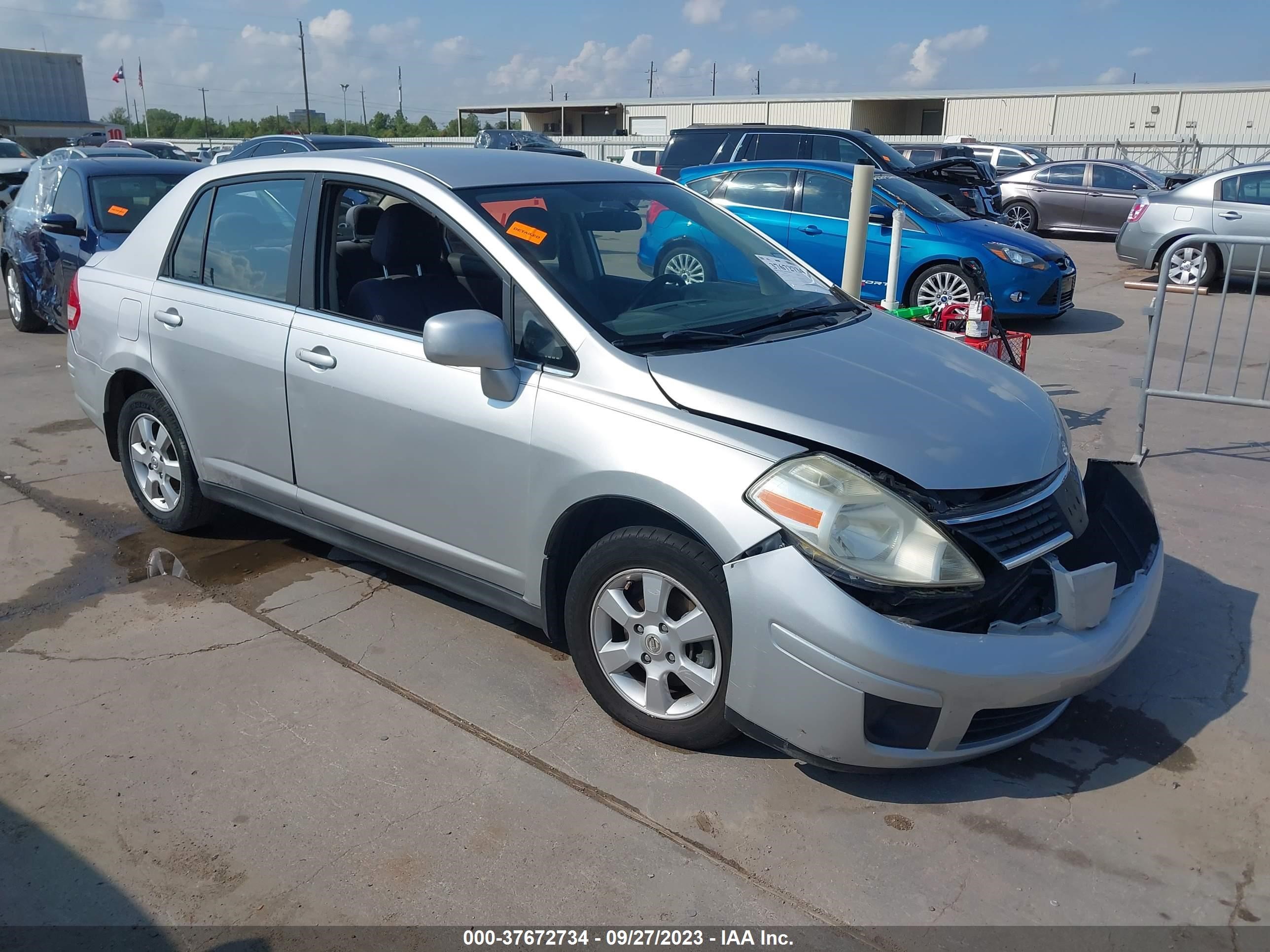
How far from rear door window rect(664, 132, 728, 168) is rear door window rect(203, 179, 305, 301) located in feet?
34.2

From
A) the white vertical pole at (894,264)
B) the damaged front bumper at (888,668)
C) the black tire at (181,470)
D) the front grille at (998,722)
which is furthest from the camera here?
Answer: the white vertical pole at (894,264)

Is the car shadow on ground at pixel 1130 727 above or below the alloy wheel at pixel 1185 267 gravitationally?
below

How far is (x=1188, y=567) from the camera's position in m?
4.64

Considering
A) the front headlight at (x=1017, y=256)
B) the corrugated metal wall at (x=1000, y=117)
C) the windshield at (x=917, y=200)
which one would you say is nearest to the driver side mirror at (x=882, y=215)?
the windshield at (x=917, y=200)

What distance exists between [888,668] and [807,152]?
40.0ft

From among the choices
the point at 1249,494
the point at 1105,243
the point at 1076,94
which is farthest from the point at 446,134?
the point at 1249,494

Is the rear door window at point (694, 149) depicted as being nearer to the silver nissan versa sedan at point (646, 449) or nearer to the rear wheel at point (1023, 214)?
the rear wheel at point (1023, 214)

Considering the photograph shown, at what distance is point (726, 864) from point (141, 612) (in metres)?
2.79

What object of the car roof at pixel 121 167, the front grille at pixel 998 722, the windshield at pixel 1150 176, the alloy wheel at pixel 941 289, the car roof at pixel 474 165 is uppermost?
the windshield at pixel 1150 176

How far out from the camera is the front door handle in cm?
390

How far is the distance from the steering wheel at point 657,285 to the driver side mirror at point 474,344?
487mm

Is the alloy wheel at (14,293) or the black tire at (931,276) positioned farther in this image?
the alloy wheel at (14,293)

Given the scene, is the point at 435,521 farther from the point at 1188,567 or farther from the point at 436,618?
the point at 1188,567

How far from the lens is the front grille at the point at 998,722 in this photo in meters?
2.90
